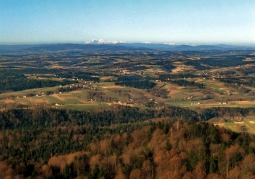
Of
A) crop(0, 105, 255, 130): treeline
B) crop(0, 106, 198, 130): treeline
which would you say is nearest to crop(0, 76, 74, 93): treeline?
crop(0, 106, 198, 130): treeline

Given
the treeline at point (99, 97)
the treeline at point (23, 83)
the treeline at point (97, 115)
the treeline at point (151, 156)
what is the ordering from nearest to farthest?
the treeline at point (151, 156) < the treeline at point (97, 115) < the treeline at point (99, 97) < the treeline at point (23, 83)

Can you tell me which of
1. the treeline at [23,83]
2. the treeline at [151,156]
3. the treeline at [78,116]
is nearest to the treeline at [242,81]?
the treeline at [78,116]

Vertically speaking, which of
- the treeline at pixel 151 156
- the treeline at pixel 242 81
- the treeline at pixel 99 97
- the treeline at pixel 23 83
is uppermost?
the treeline at pixel 151 156

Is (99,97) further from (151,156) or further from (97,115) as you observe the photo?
(151,156)

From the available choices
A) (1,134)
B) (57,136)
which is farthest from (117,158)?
(1,134)

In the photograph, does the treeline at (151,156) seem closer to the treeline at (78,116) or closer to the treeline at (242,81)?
the treeline at (78,116)

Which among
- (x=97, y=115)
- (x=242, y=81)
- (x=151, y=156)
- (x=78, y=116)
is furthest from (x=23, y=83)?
(x=151, y=156)

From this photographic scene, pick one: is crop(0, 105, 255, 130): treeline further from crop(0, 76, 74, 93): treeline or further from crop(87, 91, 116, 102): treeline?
crop(0, 76, 74, 93): treeline

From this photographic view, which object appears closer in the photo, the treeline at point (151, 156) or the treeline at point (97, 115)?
the treeline at point (151, 156)

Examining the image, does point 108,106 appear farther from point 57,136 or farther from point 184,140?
point 184,140
